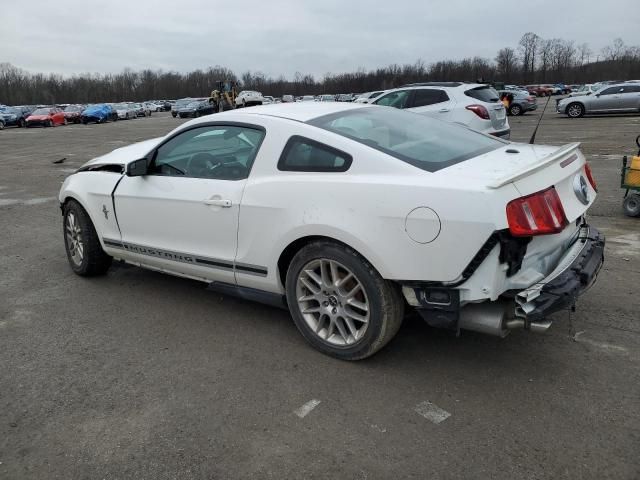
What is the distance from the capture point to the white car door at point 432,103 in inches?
438

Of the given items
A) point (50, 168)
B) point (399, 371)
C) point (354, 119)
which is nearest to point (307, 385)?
point (399, 371)

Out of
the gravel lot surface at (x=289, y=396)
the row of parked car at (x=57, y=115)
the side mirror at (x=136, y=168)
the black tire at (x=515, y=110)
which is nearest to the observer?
the gravel lot surface at (x=289, y=396)

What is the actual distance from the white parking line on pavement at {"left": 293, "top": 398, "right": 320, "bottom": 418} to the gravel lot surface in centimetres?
1

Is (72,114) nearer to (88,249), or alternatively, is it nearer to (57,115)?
(57,115)

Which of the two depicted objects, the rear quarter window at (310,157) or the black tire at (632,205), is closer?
the rear quarter window at (310,157)

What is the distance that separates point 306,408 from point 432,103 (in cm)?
965

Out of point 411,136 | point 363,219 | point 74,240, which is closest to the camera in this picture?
point 363,219

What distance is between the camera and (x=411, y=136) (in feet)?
11.8

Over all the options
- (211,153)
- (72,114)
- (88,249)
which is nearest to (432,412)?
(211,153)

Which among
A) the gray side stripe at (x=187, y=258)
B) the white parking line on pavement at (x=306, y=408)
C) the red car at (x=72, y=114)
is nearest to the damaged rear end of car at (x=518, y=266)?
the white parking line on pavement at (x=306, y=408)

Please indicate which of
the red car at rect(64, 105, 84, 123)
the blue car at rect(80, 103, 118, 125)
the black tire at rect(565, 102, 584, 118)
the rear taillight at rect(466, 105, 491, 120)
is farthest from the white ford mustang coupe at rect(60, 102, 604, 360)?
the red car at rect(64, 105, 84, 123)

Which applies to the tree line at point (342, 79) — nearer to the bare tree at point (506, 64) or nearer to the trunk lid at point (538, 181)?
the bare tree at point (506, 64)

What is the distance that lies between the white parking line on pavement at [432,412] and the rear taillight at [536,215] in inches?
38.9

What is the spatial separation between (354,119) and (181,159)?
1387 mm
